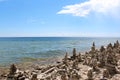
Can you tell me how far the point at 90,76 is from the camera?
765 inches

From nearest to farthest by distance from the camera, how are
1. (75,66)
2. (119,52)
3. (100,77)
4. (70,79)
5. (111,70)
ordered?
(70,79), (100,77), (111,70), (75,66), (119,52)

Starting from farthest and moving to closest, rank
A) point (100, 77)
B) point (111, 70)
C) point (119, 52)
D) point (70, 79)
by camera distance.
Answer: point (119, 52) → point (111, 70) → point (100, 77) → point (70, 79)

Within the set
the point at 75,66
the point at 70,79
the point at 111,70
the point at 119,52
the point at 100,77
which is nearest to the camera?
the point at 70,79

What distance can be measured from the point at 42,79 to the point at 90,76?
4406 millimetres

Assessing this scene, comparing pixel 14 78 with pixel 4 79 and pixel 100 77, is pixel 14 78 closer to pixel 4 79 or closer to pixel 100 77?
pixel 4 79

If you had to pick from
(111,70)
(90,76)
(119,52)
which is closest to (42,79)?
(90,76)

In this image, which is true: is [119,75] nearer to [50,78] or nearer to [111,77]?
[111,77]

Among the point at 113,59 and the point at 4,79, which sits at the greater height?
the point at 113,59

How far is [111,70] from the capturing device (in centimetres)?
2255

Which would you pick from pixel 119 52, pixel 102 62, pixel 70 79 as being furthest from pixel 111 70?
pixel 119 52

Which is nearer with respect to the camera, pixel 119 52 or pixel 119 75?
pixel 119 75

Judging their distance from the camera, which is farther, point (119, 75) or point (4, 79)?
point (4, 79)

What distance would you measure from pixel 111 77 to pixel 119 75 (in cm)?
113

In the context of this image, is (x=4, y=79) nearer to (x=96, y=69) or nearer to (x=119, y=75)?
(x=96, y=69)
